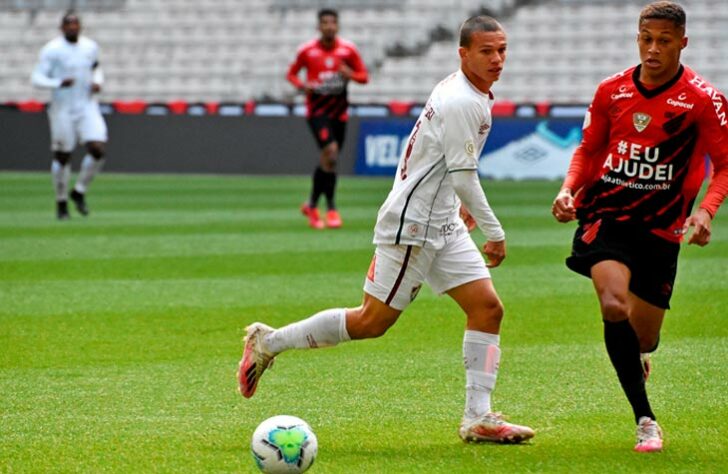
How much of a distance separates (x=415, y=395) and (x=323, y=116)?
32.6ft

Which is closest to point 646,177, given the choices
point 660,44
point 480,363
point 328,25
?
point 660,44

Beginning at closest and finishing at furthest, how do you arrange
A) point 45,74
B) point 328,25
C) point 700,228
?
point 700,228 → point 328,25 → point 45,74

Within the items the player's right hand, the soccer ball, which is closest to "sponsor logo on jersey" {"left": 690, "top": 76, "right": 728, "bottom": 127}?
the player's right hand

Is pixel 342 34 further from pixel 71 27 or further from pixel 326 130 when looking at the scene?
pixel 326 130

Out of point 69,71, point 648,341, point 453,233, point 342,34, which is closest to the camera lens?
point 453,233

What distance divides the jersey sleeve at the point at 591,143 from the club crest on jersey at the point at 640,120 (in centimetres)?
17

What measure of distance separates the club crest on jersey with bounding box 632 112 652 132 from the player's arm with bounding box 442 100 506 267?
0.72m

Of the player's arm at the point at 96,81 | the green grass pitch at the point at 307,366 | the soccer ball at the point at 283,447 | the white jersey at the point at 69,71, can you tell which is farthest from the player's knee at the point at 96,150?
the soccer ball at the point at 283,447

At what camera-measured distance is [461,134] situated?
5867 millimetres

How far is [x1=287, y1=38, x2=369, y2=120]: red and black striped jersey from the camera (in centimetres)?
1673

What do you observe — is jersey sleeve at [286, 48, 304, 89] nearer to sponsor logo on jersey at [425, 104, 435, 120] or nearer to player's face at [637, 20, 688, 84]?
sponsor logo on jersey at [425, 104, 435, 120]

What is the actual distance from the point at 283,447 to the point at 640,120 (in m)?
2.18

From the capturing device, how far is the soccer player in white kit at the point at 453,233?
19.4 feet

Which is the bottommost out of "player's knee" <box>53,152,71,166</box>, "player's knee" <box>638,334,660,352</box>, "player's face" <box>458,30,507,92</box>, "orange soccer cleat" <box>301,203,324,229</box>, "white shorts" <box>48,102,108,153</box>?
"orange soccer cleat" <box>301,203,324,229</box>
